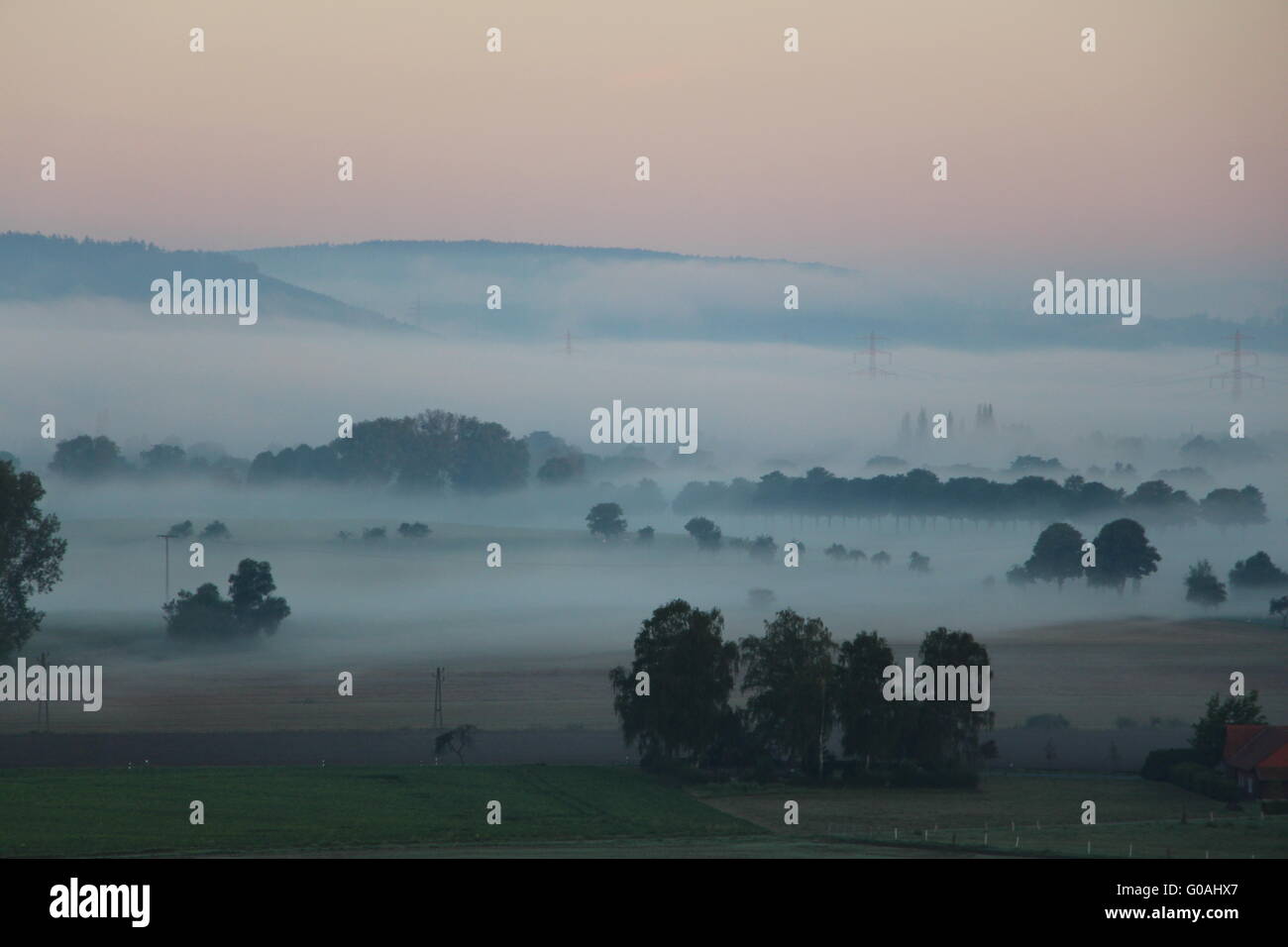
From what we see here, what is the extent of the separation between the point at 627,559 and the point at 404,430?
132ft

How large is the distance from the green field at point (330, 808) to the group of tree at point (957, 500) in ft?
370

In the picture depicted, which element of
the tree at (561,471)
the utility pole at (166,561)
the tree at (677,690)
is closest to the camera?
the tree at (677,690)

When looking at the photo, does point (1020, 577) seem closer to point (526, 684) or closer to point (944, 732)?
point (526, 684)

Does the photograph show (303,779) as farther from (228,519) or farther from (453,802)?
(228,519)

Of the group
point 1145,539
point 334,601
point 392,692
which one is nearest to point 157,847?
point 392,692

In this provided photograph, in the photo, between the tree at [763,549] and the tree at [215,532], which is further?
the tree at [763,549]

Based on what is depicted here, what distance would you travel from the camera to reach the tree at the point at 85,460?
16012 cm

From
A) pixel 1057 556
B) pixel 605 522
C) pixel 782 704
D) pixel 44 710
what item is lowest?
pixel 44 710

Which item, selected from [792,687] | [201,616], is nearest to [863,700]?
[792,687]

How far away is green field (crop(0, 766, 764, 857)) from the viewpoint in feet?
143

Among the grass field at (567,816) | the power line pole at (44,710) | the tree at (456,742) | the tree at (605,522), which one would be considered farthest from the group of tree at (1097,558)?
the power line pole at (44,710)

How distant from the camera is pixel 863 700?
57.8m

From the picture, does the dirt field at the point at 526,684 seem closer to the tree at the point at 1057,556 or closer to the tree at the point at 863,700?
the tree at the point at 863,700

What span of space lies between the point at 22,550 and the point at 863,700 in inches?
2047
